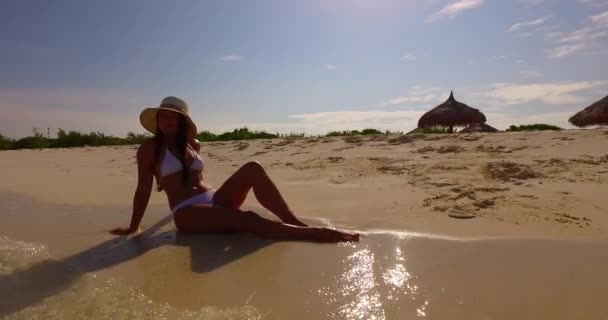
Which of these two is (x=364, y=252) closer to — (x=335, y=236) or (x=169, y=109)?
(x=335, y=236)

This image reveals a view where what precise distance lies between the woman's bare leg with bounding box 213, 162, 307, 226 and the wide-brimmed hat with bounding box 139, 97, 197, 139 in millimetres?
613

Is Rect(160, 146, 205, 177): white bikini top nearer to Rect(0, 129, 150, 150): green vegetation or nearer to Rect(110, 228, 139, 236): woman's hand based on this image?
Rect(110, 228, 139, 236): woman's hand

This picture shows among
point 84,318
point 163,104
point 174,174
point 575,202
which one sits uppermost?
Result: point 163,104

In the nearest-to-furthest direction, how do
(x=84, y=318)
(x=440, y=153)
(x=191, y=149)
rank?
1. (x=84, y=318)
2. (x=191, y=149)
3. (x=440, y=153)

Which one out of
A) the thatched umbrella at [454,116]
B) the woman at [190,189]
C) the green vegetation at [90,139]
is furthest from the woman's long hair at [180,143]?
the thatched umbrella at [454,116]

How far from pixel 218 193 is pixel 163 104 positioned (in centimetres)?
80

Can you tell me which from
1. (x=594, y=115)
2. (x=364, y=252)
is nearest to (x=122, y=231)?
(x=364, y=252)

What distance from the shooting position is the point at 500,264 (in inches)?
79.7

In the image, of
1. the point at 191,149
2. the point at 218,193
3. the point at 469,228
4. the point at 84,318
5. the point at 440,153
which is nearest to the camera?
the point at 84,318

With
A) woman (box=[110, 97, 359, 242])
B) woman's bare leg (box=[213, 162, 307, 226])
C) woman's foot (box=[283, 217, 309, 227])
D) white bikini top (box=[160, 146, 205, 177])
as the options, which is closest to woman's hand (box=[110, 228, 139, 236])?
woman (box=[110, 97, 359, 242])

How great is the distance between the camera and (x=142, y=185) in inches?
114

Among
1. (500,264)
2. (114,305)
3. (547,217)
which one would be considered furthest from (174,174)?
(547,217)

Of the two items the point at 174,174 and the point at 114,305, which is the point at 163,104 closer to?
the point at 174,174

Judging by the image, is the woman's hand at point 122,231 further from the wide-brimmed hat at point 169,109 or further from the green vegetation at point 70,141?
the green vegetation at point 70,141
